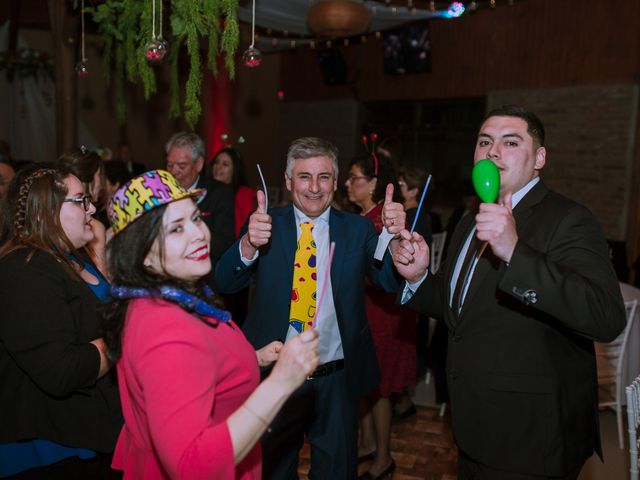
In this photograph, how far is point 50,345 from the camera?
1.64 meters

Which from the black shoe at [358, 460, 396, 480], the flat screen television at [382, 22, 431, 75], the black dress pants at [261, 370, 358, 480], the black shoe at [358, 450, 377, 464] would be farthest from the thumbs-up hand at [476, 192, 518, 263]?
the flat screen television at [382, 22, 431, 75]

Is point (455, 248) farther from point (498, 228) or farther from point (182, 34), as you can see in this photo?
point (182, 34)

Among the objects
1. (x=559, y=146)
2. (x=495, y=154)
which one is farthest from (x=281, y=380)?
(x=559, y=146)

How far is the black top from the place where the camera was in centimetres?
164

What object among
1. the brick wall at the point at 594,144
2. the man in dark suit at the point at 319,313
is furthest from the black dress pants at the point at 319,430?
the brick wall at the point at 594,144

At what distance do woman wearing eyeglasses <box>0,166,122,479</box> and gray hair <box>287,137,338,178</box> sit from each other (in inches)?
33.0

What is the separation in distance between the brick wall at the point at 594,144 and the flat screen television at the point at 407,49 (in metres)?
1.75

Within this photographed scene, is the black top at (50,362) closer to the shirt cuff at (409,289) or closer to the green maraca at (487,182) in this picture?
the shirt cuff at (409,289)

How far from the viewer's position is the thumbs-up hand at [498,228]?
1494mm

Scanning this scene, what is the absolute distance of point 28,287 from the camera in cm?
168

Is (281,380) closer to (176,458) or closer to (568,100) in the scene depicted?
(176,458)

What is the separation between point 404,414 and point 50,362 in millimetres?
Answer: 2888

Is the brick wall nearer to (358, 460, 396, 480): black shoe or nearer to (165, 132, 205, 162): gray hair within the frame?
(358, 460, 396, 480): black shoe

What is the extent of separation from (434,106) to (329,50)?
2.17 metres
